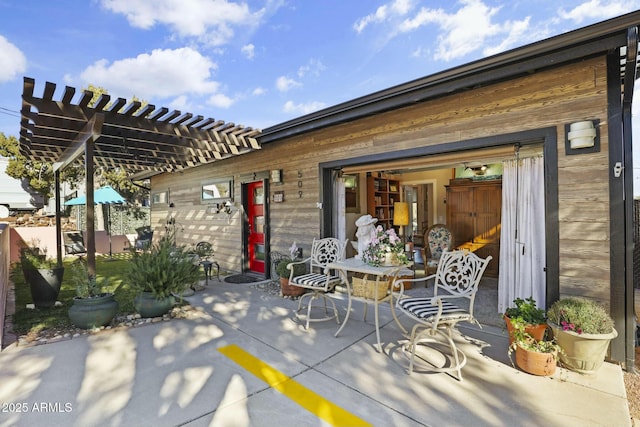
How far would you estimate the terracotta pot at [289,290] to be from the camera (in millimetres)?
4793

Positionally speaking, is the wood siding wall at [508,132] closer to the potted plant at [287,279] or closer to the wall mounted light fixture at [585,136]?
the wall mounted light fixture at [585,136]

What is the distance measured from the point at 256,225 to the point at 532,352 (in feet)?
17.5

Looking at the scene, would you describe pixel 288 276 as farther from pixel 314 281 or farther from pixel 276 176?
pixel 276 176

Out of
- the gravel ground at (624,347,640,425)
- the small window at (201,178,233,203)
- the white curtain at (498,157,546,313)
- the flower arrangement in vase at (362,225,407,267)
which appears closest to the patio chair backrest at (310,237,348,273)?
the flower arrangement in vase at (362,225,407,267)

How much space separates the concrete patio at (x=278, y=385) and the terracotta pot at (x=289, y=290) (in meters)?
1.43

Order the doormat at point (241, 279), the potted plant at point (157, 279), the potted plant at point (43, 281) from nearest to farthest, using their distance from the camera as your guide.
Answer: the potted plant at point (157, 279) < the potted plant at point (43, 281) < the doormat at point (241, 279)

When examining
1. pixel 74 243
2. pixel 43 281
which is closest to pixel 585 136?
pixel 43 281

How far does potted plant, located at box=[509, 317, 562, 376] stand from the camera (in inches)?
94.9

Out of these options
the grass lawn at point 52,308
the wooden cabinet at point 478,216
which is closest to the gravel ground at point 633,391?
the wooden cabinet at point 478,216

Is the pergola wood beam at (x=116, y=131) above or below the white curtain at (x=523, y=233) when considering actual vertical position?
above

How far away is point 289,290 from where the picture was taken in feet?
15.8

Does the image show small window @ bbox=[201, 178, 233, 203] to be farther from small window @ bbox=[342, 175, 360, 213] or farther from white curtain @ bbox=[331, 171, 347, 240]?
white curtain @ bbox=[331, 171, 347, 240]

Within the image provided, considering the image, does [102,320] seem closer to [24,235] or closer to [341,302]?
[341,302]

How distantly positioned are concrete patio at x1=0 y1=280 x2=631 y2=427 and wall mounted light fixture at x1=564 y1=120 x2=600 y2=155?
190 cm
